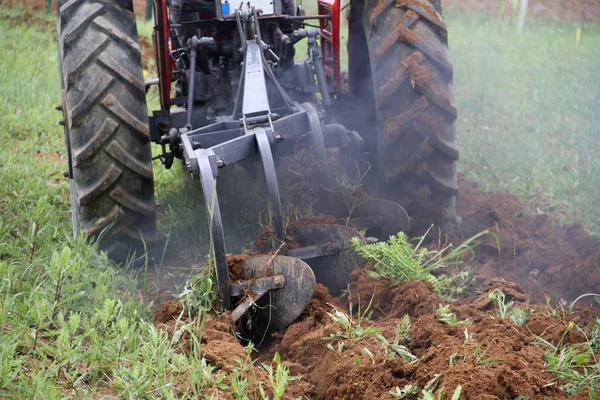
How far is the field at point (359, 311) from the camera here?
284cm

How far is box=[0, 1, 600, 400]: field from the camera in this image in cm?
284

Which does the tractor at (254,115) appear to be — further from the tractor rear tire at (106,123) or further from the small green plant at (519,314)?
the small green plant at (519,314)

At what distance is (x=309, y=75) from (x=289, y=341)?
1926 mm

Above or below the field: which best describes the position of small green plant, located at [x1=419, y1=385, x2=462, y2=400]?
above

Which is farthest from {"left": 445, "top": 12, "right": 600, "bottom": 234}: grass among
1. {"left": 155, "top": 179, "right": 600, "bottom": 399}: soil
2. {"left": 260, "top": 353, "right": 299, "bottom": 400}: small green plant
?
{"left": 260, "top": 353, "right": 299, "bottom": 400}: small green plant

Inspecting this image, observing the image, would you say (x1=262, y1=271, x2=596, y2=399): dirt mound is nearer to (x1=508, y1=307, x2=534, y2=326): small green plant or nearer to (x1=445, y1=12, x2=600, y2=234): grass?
(x1=508, y1=307, x2=534, y2=326): small green plant

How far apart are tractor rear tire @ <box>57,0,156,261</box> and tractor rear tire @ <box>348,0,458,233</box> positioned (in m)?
1.32

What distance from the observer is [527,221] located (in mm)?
4906

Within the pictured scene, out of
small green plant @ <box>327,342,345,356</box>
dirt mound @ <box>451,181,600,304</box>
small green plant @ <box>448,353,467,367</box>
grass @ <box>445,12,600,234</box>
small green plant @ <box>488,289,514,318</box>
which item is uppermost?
small green plant @ <box>448,353,467,367</box>

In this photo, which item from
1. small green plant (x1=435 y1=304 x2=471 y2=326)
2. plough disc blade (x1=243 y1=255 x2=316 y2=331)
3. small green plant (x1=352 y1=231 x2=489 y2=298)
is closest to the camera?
small green plant (x1=435 y1=304 x2=471 y2=326)

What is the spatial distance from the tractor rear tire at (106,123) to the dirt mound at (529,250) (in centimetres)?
183

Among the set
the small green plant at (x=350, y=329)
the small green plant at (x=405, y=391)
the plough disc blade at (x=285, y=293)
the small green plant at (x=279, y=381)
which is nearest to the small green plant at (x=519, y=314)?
the small green plant at (x=350, y=329)

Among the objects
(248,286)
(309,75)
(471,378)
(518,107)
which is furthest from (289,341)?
(518,107)

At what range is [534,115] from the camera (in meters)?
7.30
